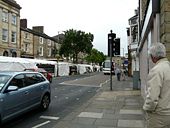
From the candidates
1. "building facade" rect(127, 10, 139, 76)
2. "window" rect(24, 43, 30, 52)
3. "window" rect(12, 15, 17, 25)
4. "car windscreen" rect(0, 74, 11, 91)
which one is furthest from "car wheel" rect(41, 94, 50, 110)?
"window" rect(24, 43, 30, 52)

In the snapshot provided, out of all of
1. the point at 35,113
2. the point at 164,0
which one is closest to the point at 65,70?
the point at 35,113

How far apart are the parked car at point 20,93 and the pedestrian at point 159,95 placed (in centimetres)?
500

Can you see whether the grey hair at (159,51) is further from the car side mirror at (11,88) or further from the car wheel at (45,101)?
the car wheel at (45,101)

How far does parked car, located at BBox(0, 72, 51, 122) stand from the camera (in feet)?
27.7

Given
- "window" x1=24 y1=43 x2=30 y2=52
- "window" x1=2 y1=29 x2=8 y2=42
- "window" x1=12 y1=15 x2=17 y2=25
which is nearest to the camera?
"window" x1=2 y1=29 x2=8 y2=42

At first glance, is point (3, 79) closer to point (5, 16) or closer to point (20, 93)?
point (20, 93)

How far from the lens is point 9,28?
1993 inches

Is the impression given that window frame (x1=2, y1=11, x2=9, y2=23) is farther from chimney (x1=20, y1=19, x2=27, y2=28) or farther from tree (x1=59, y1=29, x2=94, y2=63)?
tree (x1=59, y1=29, x2=94, y2=63)

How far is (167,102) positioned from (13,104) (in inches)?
220

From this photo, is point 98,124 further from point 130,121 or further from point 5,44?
point 5,44

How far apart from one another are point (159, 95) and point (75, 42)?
66.6 m

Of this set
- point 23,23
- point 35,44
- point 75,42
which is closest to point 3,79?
point 23,23

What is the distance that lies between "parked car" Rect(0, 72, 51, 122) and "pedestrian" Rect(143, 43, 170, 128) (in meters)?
5.00

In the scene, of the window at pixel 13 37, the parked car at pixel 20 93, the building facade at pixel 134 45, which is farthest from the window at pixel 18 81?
the window at pixel 13 37
